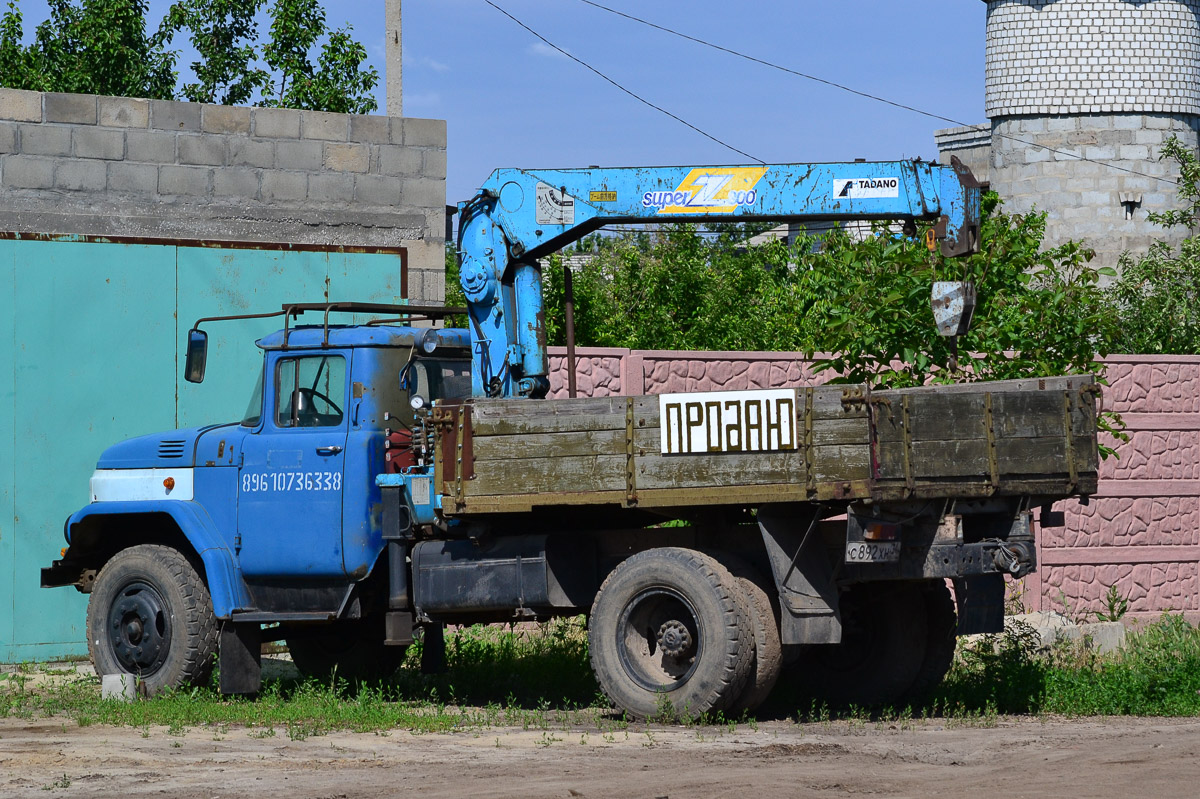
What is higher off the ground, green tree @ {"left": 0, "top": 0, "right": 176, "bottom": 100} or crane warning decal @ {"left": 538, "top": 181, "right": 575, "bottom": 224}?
green tree @ {"left": 0, "top": 0, "right": 176, "bottom": 100}

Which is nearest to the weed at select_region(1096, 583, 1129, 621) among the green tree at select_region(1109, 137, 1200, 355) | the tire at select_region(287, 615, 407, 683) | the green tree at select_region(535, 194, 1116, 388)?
the green tree at select_region(535, 194, 1116, 388)

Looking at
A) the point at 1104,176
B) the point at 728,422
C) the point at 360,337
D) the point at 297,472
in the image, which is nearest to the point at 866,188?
the point at 728,422

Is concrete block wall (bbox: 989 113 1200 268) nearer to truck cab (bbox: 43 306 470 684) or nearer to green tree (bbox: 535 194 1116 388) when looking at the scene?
green tree (bbox: 535 194 1116 388)

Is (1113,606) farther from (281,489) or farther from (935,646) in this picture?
(281,489)

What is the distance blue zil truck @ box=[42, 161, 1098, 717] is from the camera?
28.8ft

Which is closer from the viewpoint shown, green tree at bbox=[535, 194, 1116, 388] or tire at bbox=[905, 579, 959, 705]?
tire at bbox=[905, 579, 959, 705]

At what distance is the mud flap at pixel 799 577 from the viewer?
900 cm

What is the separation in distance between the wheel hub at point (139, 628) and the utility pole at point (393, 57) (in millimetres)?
7050

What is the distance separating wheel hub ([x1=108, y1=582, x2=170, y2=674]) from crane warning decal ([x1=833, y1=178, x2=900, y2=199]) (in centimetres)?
528

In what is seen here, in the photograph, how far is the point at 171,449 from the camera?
1098 cm

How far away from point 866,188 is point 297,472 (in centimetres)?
414

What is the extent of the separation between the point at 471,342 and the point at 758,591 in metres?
2.91

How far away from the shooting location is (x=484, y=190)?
10.6m

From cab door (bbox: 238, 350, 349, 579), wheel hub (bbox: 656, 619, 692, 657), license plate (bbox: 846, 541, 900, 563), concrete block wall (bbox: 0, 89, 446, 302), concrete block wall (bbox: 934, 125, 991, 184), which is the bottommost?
wheel hub (bbox: 656, 619, 692, 657)
